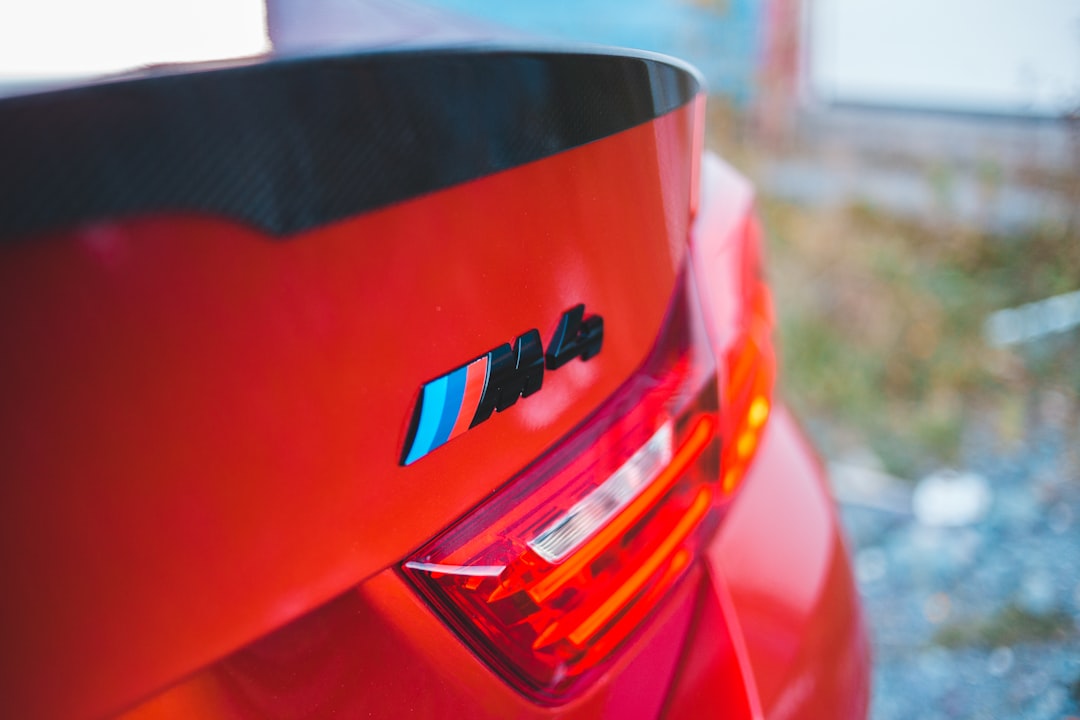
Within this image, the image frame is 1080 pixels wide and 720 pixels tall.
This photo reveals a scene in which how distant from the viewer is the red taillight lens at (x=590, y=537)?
800mm

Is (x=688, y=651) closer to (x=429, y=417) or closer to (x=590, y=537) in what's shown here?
(x=590, y=537)

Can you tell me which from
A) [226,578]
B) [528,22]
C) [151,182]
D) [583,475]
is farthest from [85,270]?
[528,22]

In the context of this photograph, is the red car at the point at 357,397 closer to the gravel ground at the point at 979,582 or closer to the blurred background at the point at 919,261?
the blurred background at the point at 919,261

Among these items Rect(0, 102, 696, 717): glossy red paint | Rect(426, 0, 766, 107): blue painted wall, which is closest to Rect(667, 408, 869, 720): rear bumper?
Rect(0, 102, 696, 717): glossy red paint

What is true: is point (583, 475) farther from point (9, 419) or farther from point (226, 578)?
point (9, 419)

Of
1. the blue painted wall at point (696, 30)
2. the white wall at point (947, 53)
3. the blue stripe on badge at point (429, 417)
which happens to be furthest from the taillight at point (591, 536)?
the blue painted wall at point (696, 30)

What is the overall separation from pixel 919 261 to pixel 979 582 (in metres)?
2.04

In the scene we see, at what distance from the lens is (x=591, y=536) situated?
2.89ft

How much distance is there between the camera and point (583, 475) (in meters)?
0.87

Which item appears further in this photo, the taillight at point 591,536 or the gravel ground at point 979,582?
the gravel ground at point 979,582

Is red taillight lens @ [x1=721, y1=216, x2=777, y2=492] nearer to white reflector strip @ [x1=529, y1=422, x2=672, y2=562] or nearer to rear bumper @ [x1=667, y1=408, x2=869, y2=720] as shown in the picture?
rear bumper @ [x1=667, y1=408, x2=869, y2=720]

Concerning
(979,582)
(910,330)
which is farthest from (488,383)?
(910,330)

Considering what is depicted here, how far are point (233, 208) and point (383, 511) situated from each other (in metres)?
0.28

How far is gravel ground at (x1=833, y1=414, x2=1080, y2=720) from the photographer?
193 centimetres
